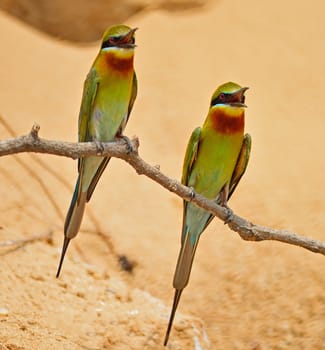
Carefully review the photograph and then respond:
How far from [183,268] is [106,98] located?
26.6 inches

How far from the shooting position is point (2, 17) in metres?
5.68

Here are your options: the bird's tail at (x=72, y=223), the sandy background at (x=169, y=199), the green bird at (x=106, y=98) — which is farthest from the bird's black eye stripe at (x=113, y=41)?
the sandy background at (x=169, y=199)

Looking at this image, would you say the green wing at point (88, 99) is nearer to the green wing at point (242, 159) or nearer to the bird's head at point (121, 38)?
the bird's head at point (121, 38)

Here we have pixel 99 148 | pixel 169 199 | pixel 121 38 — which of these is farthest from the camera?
pixel 169 199

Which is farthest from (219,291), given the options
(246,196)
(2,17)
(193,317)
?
(2,17)

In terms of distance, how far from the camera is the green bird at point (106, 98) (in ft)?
8.19

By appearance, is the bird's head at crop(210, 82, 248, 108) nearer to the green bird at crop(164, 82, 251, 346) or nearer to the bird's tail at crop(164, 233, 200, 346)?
the green bird at crop(164, 82, 251, 346)

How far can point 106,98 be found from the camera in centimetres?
256

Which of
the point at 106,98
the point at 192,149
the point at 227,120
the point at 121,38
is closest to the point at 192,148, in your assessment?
the point at 192,149

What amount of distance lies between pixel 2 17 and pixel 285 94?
7.56 feet

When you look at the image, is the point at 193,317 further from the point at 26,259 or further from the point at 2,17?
the point at 2,17

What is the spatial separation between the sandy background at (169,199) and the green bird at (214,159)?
1.27 feet

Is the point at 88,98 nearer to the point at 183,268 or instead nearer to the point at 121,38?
the point at 121,38

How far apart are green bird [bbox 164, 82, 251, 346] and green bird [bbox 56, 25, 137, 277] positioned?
0.29 m
